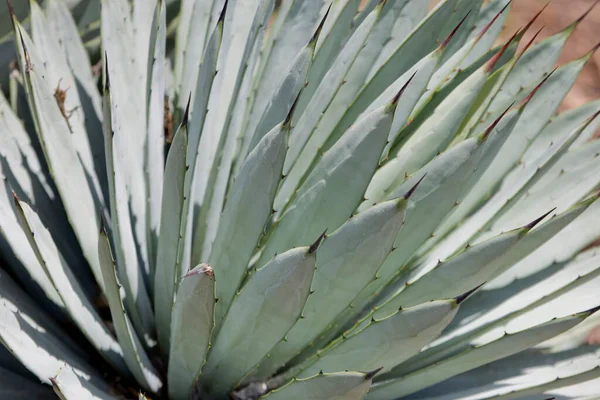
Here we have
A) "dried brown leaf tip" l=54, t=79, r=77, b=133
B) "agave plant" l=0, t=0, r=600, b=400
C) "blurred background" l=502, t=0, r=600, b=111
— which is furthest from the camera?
"blurred background" l=502, t=0, r=600, b=111

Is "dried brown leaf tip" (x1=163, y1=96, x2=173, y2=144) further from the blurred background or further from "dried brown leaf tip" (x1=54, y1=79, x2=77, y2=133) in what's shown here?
the blurred background

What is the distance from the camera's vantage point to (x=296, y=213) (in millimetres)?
1018

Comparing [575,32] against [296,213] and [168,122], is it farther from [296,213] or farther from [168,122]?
[296,213]

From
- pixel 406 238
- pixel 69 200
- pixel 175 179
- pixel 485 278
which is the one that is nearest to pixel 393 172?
pixel 406 238

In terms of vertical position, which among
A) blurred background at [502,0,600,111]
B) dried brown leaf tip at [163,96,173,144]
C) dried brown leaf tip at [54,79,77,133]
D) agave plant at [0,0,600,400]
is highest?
blurred background at [502,0,600,111]

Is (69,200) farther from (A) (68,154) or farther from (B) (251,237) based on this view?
(B) (251,237)

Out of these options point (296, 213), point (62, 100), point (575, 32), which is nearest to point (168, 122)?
point (62, 100)

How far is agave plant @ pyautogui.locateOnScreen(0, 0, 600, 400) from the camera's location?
36.9 inches

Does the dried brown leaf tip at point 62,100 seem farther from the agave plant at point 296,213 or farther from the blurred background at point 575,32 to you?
the blurred background at point 575,32

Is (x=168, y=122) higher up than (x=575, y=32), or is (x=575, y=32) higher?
(x=575, y=32)

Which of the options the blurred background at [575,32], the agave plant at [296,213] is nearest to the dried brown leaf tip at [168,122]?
the agave plant at [296,213]

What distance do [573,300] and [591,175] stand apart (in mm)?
251

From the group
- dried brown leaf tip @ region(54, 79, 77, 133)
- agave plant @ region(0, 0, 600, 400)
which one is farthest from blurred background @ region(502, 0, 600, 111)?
dried brown leaf tip @ region(54, 79, 77, 133)

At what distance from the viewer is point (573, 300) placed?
124cm
